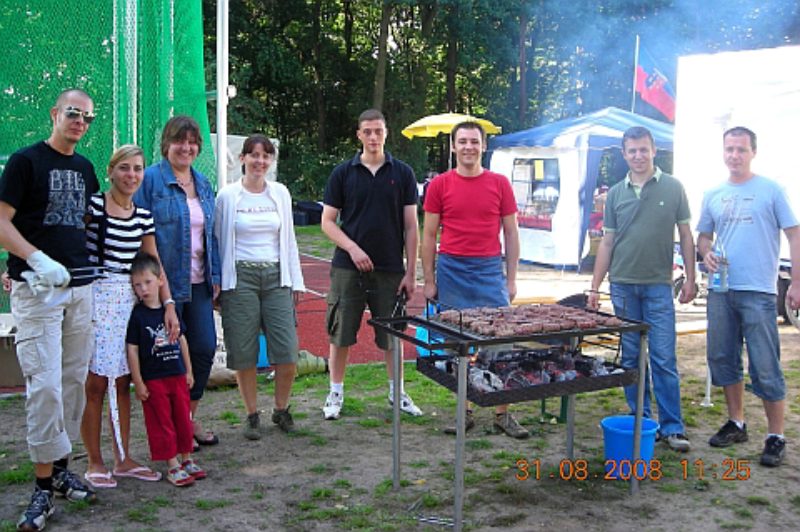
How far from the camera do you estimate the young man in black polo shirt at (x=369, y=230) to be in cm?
506

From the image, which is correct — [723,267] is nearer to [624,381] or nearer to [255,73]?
[624,381]

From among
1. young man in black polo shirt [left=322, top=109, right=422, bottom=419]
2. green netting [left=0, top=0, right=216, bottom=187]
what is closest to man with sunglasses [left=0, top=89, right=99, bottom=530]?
young man in black polo shirt [left=322, top=109, right=422, bottom=419]

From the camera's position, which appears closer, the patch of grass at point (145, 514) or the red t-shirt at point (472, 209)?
the patch of grass at point (145, 514)

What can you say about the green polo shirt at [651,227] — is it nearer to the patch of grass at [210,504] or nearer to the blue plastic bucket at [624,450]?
the blue plastic bucket at [624,450]

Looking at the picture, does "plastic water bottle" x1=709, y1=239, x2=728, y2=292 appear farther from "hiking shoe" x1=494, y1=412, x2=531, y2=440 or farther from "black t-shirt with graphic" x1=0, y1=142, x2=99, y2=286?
"black t-shirt with graphic" x1=0, y1=142, x2=99, y2=286

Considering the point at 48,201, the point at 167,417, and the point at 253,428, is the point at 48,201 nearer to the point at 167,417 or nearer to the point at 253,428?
the point at 167,417

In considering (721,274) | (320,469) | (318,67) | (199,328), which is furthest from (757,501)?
(318,67)

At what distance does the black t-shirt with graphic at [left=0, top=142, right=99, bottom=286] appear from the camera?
11.0 feet

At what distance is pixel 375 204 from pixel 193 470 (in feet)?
6.52

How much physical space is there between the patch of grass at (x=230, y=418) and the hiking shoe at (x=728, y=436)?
3.05 m

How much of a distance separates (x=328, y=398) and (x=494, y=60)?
74.3ft

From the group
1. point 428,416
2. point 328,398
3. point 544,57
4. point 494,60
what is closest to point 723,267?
point 428,416

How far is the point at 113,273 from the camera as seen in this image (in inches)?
152

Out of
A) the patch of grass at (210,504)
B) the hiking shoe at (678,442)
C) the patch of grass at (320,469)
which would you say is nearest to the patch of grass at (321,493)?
the patch of grass at (320,469)
